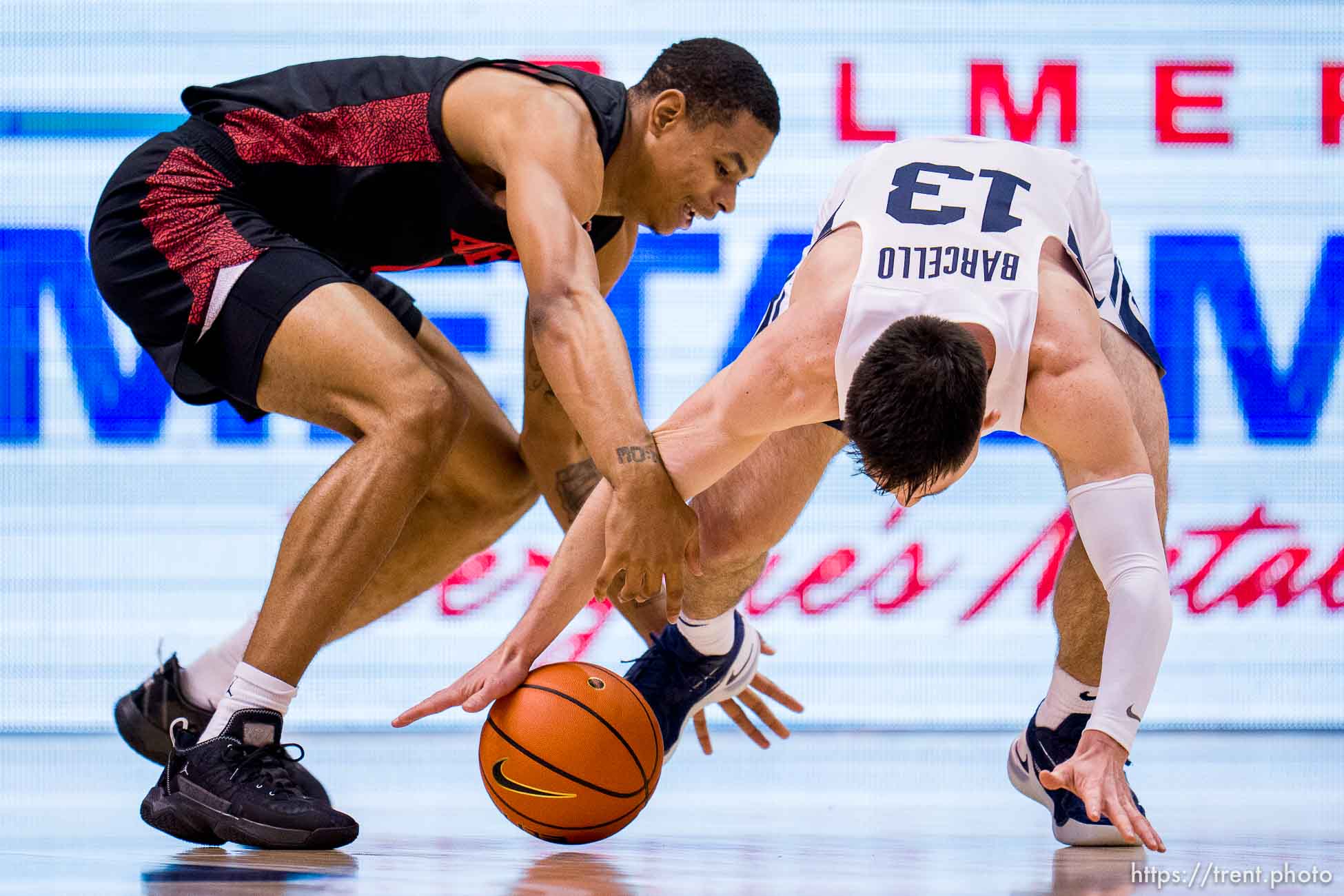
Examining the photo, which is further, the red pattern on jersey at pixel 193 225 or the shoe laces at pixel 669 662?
the shoe laces at pixel 669 662

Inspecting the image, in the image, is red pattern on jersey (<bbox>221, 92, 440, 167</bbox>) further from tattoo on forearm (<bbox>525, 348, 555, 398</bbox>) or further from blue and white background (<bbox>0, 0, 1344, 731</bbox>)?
blue and white background (<bbox>0, 0, 1344, 731</bbox>)

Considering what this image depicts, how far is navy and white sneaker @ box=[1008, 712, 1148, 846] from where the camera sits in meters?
2.55

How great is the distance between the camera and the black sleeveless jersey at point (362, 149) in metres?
2.96

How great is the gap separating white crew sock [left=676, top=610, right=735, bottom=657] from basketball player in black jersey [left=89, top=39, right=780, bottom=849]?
202mm

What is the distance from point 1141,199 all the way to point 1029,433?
2.89 metres

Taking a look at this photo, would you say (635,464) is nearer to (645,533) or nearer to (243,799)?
(645,533)

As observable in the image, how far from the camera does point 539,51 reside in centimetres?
504

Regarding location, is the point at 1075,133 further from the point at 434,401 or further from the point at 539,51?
the point at 434,401

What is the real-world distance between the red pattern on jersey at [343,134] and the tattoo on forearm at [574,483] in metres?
0.82

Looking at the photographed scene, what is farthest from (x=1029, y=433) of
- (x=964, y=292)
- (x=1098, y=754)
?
(x=1098, y=754)

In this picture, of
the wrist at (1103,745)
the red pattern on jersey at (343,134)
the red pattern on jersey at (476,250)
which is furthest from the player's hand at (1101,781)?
the red pattern on jersey at (343,134)

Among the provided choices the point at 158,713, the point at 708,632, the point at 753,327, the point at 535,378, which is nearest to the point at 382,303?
the point at 535,378

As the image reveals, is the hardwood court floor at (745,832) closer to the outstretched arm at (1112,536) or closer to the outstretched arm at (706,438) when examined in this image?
the outstretched arm at (1112,536)

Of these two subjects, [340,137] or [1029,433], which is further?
[340,137]
